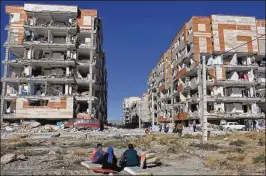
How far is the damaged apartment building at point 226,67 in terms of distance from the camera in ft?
183

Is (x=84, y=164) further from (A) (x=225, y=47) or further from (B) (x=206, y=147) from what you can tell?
(A) (x=225, y=47)

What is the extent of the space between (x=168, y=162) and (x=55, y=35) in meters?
51.5

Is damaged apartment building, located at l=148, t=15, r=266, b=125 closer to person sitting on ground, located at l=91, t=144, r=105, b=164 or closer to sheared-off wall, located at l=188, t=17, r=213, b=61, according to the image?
sheared-off wall, located at l=188, t=17, r=213, b=61

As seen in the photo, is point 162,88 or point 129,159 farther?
point 162,88

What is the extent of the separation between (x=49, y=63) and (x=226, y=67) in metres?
35.3

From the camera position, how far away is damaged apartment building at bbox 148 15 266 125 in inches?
2195

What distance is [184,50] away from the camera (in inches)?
2562

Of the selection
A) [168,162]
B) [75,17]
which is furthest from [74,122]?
[168,162]

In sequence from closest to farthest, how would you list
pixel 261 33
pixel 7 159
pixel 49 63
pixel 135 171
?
pixel 135 171 < pixel 7 159 < pixel 49 63 < pixel 261 33

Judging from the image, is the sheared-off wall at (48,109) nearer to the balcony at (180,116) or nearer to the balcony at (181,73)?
the balcony at (180,116)

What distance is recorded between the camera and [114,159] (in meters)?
12.1

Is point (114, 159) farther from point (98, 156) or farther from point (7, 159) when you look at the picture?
point (7, 159)

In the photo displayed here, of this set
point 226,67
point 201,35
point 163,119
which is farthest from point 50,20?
point 163,119

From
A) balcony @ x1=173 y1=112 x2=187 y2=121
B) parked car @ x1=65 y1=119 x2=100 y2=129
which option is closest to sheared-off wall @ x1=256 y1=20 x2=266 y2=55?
balcony @ x1=173 y1=112 x2=187 y2=121
